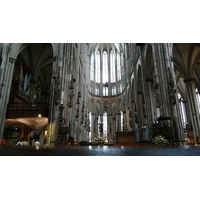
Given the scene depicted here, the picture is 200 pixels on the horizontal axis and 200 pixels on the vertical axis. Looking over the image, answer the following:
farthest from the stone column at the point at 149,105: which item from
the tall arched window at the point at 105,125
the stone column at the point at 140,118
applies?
the tall arched window at the point at 105,125

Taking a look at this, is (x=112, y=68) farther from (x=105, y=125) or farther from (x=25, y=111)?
(x=25, y=111)

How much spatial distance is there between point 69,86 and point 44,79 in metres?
13.1

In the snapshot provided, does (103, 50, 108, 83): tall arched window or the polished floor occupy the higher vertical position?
(103, 50, 108, 83): tall arched window

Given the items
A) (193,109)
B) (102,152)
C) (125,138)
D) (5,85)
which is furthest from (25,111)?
(193,109)

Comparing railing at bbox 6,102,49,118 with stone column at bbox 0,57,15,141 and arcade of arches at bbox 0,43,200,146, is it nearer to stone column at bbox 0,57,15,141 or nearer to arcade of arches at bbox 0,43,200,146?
arcade of arches at bbox 0,43,200,146

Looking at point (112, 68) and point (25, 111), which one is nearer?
point (25, 111)

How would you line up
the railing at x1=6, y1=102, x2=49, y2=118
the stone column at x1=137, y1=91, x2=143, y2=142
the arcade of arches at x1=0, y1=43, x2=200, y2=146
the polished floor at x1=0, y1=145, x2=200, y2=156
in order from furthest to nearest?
the stone column at x1=137, y1=91, x2=143, y2=142
the railing at x1=6, y1=102, x2=49, y2=118
the arcade of arches at x1=0, y1=43, x2=200, y2=146
the polished floor at x1=0, y1=145, x2=200, y2=156

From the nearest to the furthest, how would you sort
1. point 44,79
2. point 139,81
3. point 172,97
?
point 172,97 < point 139,81 < point 44,79

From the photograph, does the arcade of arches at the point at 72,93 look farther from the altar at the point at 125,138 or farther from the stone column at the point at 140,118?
the stone column at the point at 140,118

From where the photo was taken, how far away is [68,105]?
12.7 metres

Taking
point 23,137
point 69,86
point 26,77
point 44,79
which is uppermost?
point 44,79

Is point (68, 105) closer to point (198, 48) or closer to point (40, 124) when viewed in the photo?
point (40, 124)

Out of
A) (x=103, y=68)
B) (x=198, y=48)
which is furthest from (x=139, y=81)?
(x=103, y=68)

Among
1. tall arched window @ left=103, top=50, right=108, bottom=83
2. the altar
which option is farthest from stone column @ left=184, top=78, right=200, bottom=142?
tall arched window @ left=103, top=50, right=108, bottom=83
